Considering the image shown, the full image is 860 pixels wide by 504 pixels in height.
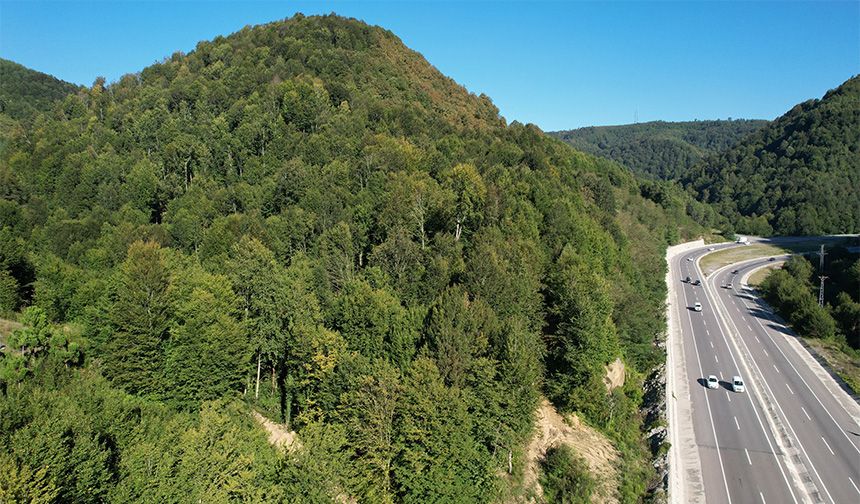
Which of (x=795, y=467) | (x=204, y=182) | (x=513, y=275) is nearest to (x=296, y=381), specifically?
(x=513, y=275)

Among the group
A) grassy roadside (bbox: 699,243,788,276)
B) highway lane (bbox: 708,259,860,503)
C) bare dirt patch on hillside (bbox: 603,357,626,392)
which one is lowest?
highway lane (bbox: 708,259,860,503)

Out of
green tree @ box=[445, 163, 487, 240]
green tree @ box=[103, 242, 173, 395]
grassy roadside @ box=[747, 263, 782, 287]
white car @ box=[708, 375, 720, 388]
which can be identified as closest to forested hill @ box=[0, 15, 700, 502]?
green tree @ box=[103, 242, 173, 395]

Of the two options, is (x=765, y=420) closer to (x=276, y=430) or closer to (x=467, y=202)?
(x=467, y=202)

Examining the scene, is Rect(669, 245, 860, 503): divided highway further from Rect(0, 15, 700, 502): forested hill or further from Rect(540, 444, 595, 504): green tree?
Rect(540, 444, 595, 504): green tree

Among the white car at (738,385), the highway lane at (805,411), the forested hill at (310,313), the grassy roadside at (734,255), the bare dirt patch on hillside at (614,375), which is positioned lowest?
the highway lane at (805,411)

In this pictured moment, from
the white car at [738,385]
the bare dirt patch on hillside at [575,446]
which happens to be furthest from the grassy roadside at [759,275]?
the bare dirt patch on hillside at [575,446]

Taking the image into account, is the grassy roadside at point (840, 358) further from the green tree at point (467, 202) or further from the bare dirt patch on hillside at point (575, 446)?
the green tree at point (467, 202)
